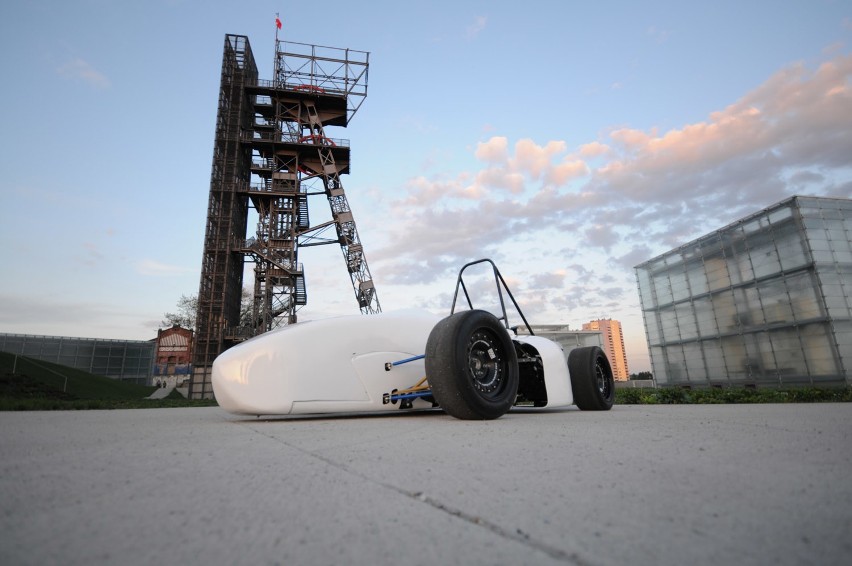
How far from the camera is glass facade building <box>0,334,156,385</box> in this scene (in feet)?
114

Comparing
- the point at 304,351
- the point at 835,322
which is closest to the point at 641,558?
the point at 304,351

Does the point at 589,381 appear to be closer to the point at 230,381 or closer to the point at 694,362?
the point at 230,381

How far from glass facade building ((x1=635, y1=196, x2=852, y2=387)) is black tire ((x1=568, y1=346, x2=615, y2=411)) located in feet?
44.8

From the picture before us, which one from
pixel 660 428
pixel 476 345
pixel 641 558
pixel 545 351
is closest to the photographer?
pixel 641 558

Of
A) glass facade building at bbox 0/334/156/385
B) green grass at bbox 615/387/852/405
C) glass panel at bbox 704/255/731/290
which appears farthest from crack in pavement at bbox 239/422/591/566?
glass facade building at bbox 0/334/156/385

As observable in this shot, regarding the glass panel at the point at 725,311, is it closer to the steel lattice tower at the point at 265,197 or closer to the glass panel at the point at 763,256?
the glass panel at the point at 763,256

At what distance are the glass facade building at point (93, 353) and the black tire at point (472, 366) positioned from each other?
4323 cm

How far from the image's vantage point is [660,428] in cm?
282

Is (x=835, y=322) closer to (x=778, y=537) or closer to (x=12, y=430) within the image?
(x=778, y=537)

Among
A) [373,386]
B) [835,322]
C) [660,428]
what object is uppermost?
[835,322]

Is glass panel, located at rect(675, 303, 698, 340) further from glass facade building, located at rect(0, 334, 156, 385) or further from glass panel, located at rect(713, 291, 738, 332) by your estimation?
glass facade building, located at rect(0, 334, 156, 385)

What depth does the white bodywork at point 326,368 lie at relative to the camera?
3.89m

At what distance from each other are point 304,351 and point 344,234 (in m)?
30.4

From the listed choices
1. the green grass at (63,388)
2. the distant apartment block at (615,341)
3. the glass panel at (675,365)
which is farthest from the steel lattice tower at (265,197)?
the distant apartment block at (615,341)
